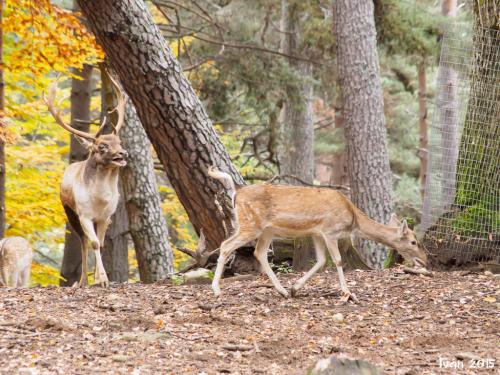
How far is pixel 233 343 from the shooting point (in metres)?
6.21

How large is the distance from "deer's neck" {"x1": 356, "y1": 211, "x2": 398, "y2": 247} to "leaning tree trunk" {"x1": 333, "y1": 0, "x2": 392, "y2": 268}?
4.16 meters

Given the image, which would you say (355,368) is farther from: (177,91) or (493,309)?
(177,91)

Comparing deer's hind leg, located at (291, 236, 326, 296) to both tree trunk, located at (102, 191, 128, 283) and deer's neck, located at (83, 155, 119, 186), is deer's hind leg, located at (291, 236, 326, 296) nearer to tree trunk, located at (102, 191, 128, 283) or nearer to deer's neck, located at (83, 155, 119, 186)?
deer's neck, located at (83, 155, 119, 186)

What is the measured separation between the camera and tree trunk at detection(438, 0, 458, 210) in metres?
9.54

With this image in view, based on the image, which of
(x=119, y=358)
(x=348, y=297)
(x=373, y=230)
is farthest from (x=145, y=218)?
(x=119, y=358)

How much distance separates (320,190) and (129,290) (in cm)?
221

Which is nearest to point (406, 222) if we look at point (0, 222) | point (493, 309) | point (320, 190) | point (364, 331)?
point (320, 190)

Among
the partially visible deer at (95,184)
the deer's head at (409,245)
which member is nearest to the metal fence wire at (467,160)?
the deer's head at (409,245)

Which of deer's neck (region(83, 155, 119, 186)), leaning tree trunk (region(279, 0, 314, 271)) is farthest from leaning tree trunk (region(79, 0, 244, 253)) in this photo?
leaning tree trunk (region(279, 0, 314, 271))

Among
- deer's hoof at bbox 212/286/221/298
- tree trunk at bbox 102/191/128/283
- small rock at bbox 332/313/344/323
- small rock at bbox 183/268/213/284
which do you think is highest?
small rock at bbox 332/313/344/323

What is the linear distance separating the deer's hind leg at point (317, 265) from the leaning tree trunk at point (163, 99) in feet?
5.27

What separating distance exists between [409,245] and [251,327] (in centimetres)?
298

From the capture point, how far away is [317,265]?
8039mm

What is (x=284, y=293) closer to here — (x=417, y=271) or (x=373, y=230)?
(x=373, y=230)
